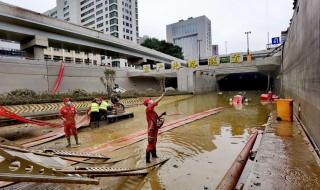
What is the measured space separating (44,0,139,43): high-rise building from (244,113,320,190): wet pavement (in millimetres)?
73240

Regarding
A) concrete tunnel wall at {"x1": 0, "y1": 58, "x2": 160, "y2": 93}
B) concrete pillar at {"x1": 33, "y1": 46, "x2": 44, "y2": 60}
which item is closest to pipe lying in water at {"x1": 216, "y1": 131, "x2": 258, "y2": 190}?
concrete tunnel wall at {"x1": 0, "y1": 58, "x2": 160, "y2": 93}

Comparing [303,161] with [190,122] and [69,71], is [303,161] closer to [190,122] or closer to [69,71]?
[190,122]

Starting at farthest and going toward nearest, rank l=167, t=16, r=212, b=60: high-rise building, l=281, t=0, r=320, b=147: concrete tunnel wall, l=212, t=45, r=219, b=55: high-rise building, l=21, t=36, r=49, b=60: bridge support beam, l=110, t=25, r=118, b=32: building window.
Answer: l=212, t=45, r=219, b=55: high-rise building < l=167, t=16, r=212, b=60: high-rise building < l=110, t=25, r=118, b=32: building window < l=21, t=36, r=49, b=60: bridge support beam < l=281, t=0, r=320, b=147: concrete tunnel wall

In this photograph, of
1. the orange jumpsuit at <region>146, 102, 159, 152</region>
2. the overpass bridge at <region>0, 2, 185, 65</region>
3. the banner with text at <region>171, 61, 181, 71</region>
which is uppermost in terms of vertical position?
the overpass bridge at <region>0, 2, 185, 65</region>

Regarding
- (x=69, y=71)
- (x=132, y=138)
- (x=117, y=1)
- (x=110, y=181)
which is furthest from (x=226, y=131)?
(x=117, y=1)

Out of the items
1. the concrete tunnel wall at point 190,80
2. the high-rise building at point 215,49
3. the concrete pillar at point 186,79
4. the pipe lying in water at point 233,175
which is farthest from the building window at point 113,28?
the pipe lying in water at point 233,175

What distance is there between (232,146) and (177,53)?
2284 inches

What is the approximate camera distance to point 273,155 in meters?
5.48

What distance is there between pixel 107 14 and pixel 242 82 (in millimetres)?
50360

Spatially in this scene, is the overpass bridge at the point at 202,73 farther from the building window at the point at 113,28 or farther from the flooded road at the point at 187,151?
the building window at the point at 113,28

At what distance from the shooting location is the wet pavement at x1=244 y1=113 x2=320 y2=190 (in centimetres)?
402

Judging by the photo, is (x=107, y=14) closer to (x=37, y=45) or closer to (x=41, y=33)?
(x=41, y=33)

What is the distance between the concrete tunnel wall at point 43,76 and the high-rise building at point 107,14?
48825 millimetres

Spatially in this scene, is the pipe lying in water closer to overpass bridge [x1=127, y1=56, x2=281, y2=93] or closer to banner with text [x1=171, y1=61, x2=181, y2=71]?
overpass bridge [x1=127, y1=56, x2=281, y2=93]
